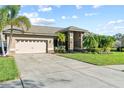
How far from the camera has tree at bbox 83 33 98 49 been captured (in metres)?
30.1

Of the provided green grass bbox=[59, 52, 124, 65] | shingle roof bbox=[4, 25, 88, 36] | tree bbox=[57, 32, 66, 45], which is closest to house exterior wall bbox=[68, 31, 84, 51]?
shingle roof bbox=[4, 25, 88, 36]

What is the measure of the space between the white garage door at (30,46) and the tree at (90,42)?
6.42 meters

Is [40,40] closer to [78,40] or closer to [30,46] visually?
[30,46]

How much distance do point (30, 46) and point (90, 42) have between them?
8.78m

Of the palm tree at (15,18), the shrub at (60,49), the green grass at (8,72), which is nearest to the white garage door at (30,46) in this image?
the shrub at (60,49)

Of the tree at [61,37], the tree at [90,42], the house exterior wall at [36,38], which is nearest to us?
the house exterior wall at [36,38]

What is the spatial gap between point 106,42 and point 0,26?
17405mm

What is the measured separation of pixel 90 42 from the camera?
98.2ft

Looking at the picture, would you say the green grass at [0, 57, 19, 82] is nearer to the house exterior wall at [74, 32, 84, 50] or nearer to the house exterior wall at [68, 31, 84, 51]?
the house exterior wall at [68, 31, 84, 51]

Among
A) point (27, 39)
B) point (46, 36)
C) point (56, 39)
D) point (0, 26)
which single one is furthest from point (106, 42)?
point (0, 26)

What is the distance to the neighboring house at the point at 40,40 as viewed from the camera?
25.5 m

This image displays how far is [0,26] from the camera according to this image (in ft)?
66.5

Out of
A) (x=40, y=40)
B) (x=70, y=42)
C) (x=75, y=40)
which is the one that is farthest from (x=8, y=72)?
(x=75, y=40)

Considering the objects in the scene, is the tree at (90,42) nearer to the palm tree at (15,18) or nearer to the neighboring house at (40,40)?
the neighboring house at (40,40)
